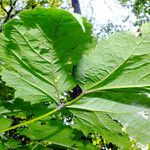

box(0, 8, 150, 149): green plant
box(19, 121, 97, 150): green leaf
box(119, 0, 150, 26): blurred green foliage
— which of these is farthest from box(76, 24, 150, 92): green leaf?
box(119, 0, 150, 26): blurred green foliage

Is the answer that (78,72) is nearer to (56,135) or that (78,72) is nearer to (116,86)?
(116,86)

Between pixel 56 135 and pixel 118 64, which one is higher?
pixel 118 64

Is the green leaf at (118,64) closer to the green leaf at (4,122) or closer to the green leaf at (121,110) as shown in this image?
the green leaf at (121,110)

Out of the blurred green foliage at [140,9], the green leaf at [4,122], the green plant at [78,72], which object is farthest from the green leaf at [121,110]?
the blurred green foliage at [140,9]

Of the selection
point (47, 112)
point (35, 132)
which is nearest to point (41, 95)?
point (47, 112)

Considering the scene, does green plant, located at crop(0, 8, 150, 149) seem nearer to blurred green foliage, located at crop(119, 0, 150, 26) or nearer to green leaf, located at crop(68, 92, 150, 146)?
green leaf, located at crop(68, 92, 150, 146)

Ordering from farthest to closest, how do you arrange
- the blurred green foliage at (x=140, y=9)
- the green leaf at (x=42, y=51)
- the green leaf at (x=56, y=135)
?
the blurred green foliage at (x=140, y=9)
the green leaf at (x=56, y=135)
the green leaf at (x=42, y=51)

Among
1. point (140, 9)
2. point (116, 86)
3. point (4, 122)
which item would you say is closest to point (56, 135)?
point (4, 122)
